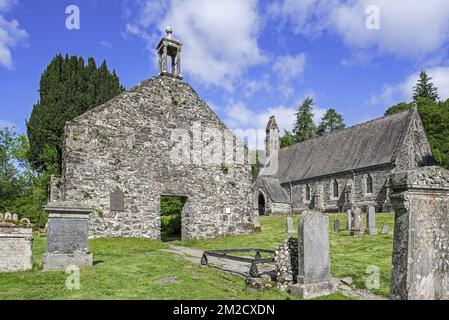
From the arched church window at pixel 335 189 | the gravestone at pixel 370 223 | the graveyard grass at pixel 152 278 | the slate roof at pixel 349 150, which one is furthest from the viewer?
the arched church window at pixel 335 189

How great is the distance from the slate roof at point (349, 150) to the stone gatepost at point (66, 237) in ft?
88.9

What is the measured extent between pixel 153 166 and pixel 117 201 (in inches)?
102

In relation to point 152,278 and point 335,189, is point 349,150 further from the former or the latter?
point 152,278

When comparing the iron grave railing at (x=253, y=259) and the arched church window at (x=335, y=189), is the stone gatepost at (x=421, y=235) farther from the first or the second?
the arched church window at (x=335, y=189)

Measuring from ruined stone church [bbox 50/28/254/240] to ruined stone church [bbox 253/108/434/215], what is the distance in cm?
839

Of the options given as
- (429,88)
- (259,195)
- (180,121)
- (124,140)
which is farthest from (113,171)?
(429,88)

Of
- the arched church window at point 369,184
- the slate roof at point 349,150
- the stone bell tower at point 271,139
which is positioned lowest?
the arched church window at point 369,184

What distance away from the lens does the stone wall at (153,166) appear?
59.6 feet

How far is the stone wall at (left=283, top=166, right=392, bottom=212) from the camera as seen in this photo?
32.2 metres

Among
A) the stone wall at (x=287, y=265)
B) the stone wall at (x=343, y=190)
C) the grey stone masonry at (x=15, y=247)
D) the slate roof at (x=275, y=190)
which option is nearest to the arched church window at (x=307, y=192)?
the stone wall at (x=343, y=190)

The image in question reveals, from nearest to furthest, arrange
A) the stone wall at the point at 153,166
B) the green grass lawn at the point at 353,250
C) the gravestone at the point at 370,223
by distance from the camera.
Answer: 1. the green grass lawn at the point at 353,250
2. the stone wall at the point at 153,166
3. the gravestone at the point at 370,223

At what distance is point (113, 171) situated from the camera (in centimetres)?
1877

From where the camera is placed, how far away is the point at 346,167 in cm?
3578
